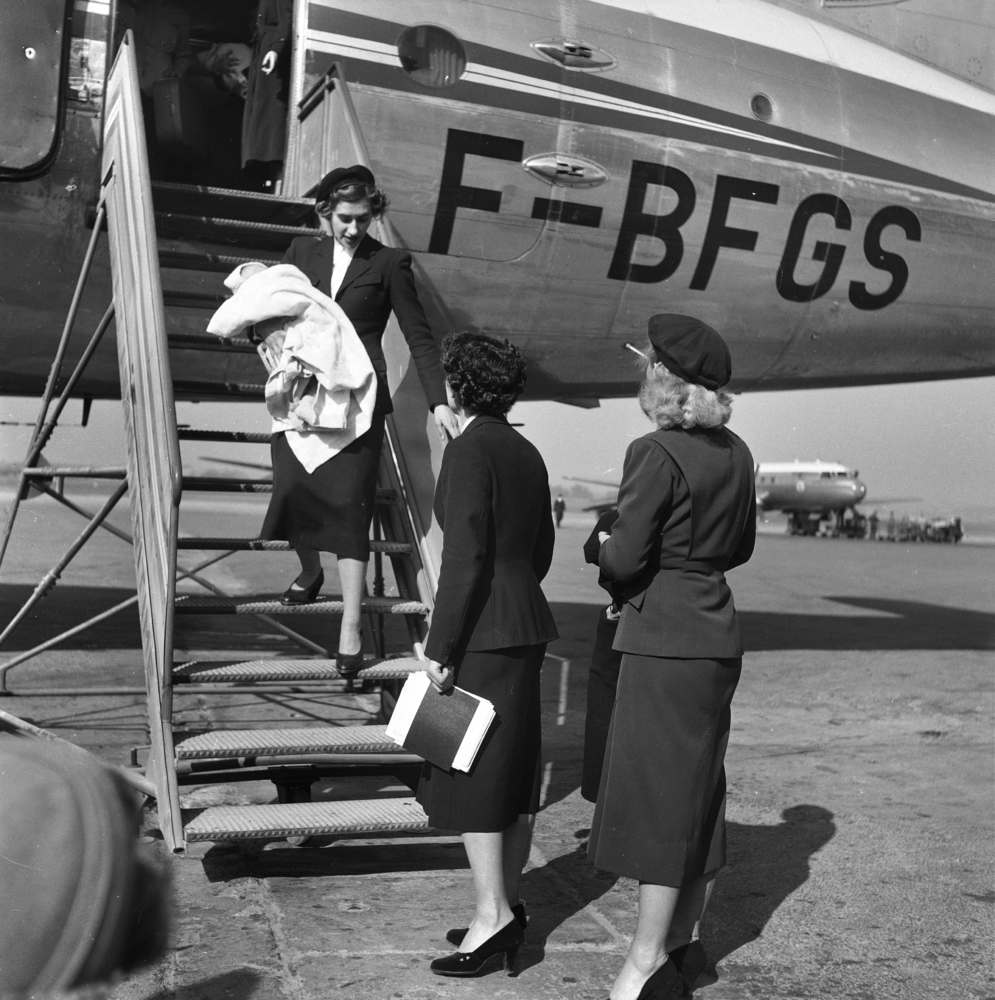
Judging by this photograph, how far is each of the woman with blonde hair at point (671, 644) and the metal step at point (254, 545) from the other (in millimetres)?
1697

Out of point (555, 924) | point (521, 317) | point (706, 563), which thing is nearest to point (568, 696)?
point (521, 317)

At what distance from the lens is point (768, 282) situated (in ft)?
28.5

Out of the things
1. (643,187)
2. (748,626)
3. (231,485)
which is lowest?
(748,626)

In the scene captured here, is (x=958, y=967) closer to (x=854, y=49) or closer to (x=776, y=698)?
(x=776, y=698)

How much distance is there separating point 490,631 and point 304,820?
1.07 meters

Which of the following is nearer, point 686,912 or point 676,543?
point 676,543

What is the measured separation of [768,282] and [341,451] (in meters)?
4.68

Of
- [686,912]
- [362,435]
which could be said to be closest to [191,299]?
[362,435]

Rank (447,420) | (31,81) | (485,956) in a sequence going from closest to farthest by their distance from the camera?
(485,956), (447,420), (31,81)

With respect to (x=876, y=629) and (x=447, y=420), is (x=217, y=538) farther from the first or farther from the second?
(x=876, y=629)

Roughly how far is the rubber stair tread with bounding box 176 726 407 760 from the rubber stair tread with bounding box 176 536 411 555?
0.68 m

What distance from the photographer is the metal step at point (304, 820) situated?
4164 millimetres

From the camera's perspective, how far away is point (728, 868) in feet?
16.2

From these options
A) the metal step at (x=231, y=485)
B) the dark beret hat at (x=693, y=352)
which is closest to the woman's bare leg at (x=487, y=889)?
the dark beret hat at (x=693, y=352)
